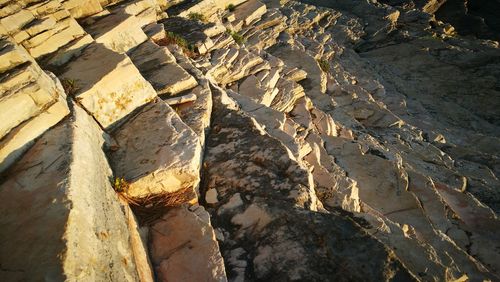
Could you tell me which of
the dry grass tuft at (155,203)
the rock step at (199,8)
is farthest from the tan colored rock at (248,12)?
the dry grass tuft at (155,203)

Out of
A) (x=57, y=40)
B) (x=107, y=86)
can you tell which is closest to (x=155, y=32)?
(x=57, y=40)

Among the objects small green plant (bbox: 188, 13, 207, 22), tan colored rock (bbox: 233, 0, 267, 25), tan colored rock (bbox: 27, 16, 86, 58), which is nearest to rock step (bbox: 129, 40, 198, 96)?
tan colored rock (bbox: 27, 16, 86, 58)

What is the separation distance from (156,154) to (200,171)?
1.12 metres

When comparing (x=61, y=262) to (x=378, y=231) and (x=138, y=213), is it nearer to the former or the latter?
(x=138, y=213)

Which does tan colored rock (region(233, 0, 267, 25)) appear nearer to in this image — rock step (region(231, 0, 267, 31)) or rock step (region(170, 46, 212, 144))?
rock step (region(231, 0, 267, 31))

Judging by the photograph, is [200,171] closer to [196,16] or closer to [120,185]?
[120,185]

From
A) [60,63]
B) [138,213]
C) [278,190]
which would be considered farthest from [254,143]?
[60,63]

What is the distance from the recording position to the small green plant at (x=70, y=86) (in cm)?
681

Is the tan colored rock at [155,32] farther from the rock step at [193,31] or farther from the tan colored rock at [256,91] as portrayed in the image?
the tan colored rock at [256,91]

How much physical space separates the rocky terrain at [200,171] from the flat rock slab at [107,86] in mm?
45

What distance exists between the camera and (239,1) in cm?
2150

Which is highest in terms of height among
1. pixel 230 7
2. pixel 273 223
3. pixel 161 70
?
pixel 161 70

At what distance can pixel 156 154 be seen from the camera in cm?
654

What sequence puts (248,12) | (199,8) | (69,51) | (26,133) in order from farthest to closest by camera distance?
(248,12) < (199,8) < (69,51) < (26,133)
